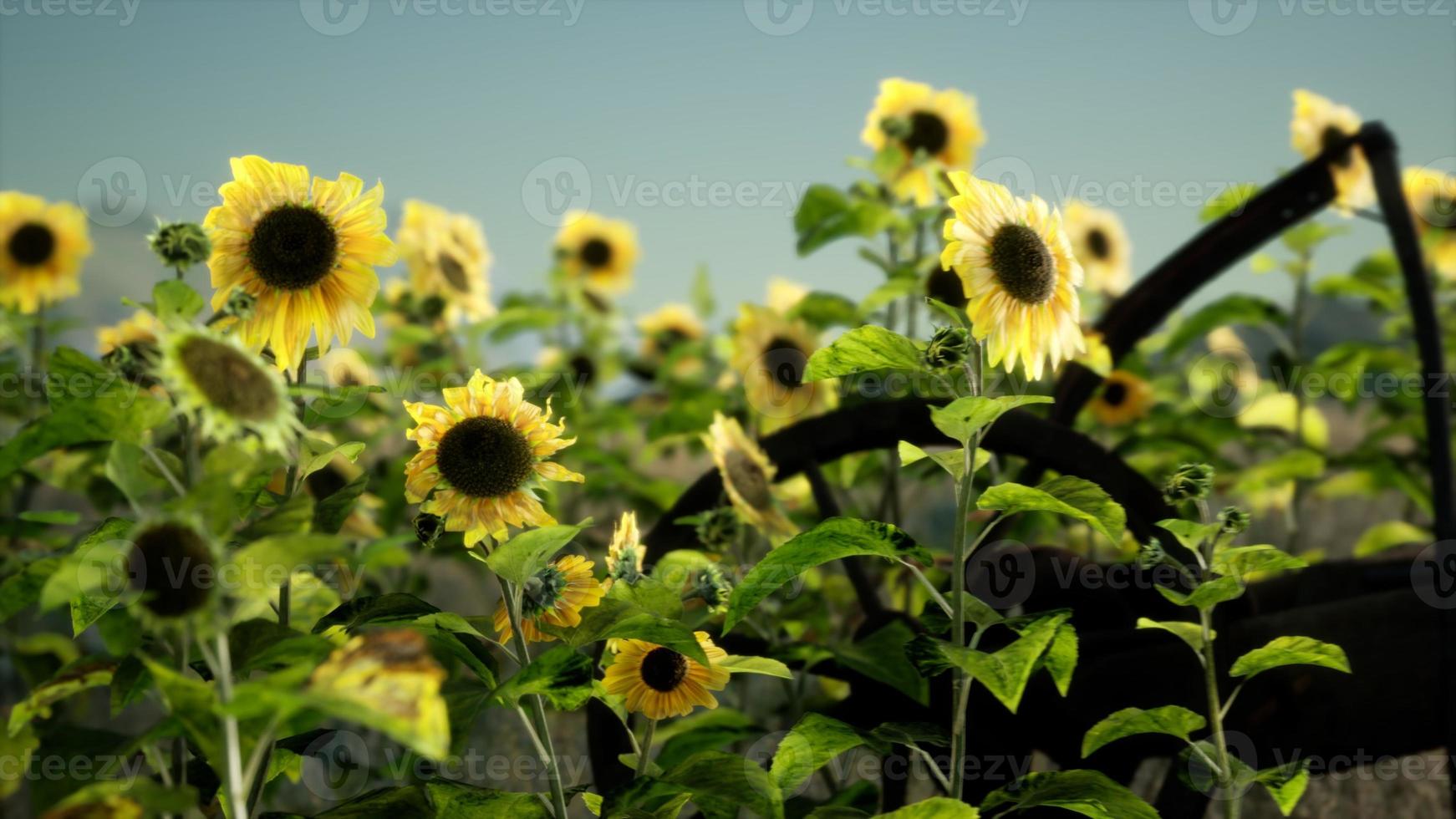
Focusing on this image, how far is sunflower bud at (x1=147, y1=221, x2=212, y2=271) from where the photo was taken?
53cm

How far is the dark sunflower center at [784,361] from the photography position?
116 cm

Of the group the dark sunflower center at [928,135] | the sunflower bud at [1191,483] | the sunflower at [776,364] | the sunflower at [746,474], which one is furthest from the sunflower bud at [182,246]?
the dark sunflower center at [928,135]

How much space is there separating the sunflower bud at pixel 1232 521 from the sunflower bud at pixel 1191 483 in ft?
0.05

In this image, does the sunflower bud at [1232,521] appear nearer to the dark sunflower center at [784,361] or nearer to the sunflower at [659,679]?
the sunflower at [659,679]

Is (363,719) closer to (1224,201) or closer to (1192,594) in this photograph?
(1192,594)

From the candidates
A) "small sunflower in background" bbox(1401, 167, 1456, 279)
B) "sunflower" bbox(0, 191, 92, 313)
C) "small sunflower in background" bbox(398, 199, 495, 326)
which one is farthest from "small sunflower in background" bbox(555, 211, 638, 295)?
"small sunflower in background" bbox(1401, 167, 1456, 279)

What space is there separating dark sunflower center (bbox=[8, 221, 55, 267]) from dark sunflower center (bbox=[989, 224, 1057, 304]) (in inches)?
48.5

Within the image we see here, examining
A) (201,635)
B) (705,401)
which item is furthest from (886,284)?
(201,635)

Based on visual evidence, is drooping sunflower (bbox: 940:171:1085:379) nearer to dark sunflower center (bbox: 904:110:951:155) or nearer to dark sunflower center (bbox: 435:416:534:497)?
dark sunflower center (bbox: 435:416:534:497)

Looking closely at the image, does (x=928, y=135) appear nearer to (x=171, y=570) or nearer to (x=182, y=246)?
(x=182, y=246)

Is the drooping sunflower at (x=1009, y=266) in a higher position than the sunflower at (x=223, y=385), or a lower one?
higher

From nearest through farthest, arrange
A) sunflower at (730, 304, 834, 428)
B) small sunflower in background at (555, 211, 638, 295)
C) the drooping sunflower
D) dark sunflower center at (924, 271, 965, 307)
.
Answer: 1. the drooping sunflower
2. dark sunflower center at (924, 271, 965, 307)
3. sunflower at (730, 304, 834, 428)
4. small sunflower in background at (555, 211, 638, 295)

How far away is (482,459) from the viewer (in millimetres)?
536

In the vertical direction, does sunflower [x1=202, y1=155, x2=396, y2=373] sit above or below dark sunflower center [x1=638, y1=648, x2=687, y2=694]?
above
